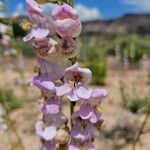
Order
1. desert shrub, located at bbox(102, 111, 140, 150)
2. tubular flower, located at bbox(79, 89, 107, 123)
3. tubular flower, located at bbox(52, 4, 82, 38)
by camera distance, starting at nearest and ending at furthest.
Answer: tubular flower, located at bbox(52, 4, 82, 38) → tubular flower, located at bbox(79, 89, 107, 123) → desert shrub, located at bbox(102, 111, 140, 150)

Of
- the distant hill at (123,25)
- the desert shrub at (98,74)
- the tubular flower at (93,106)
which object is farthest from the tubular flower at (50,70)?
the distant hill at (123,25)

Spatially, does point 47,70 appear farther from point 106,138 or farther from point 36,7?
point 106,138

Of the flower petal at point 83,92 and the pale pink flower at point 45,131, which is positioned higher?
the flower petal at point 83,92

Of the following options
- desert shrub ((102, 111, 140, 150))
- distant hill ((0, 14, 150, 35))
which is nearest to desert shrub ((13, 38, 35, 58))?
desert shrub ((102, 111, 140, 150))

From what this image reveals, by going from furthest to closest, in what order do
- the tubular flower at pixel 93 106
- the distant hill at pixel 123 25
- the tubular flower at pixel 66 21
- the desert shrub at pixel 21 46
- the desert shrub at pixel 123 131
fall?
the distant hill at pixel 123 25 < the desert shrub at pixel 123 131 < the desert shrub at pixel 21 46 < the tubular flower at pixel 93 106 < the tubular flower at pixel 66 21

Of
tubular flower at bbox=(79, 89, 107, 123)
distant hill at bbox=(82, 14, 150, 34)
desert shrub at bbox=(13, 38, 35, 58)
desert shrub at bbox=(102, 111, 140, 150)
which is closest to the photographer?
tubular flower at bbox=(79, 89, 107, 123)

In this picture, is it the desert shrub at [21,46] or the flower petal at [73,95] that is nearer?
the flower petal at [73,95]

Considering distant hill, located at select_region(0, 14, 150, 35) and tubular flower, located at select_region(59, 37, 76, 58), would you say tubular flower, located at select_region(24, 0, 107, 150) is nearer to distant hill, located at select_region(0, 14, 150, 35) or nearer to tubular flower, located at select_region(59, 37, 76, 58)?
tubular flower, located at select_region(59, 37, 76, 58)

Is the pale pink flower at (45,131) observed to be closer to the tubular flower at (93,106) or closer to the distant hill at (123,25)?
the tubular flower at (93,106)
